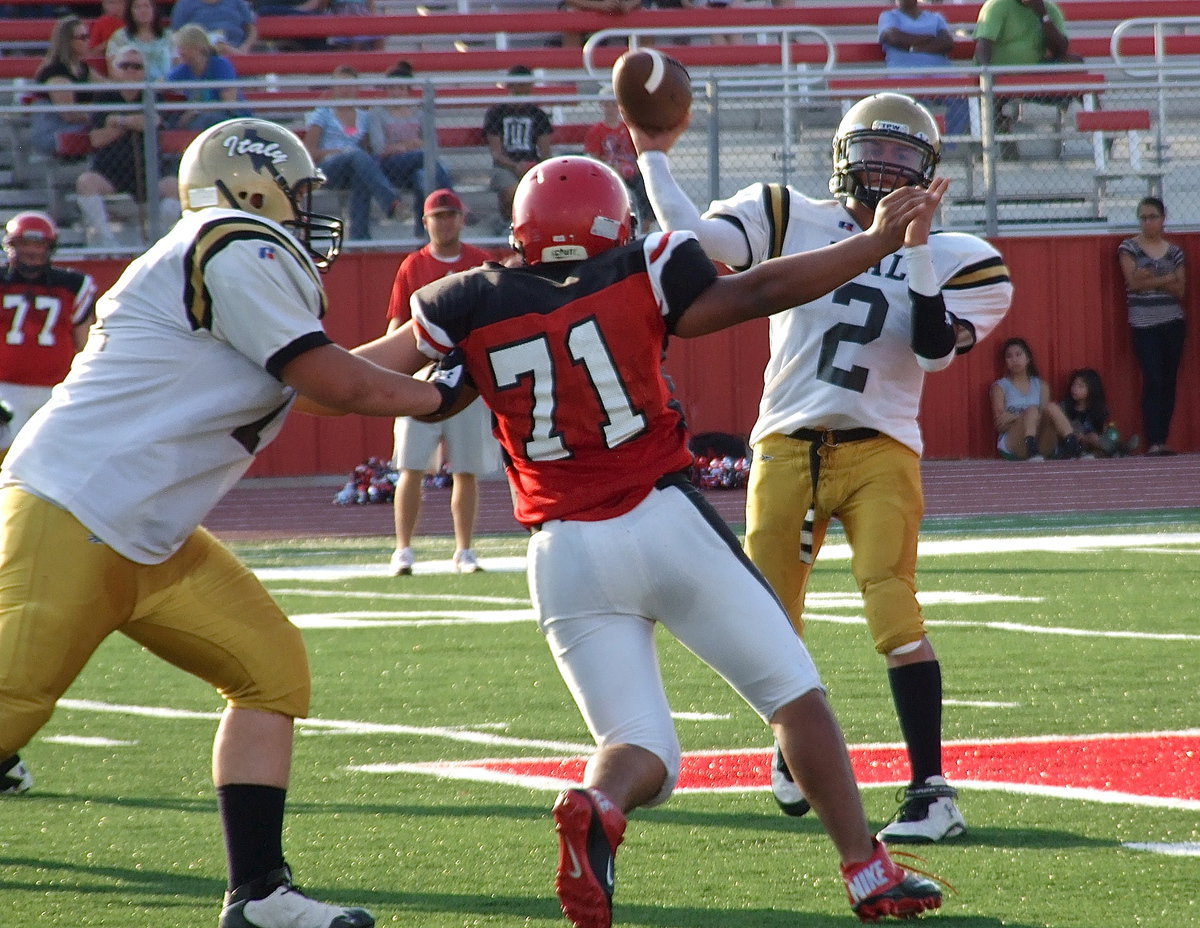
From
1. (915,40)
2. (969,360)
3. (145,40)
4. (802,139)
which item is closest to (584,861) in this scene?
(802,139)

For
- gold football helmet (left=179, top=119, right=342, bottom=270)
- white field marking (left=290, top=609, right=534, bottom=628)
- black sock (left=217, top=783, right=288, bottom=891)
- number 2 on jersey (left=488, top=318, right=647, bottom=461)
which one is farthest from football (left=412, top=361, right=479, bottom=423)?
white field marking (left=290, top=609, right=534, bottom=628)

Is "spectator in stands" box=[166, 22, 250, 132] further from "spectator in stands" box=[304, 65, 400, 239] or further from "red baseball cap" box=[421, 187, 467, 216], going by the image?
"red baseball cap" box=[421, 187, 467, 216]

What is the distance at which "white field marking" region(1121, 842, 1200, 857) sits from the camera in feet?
14.5

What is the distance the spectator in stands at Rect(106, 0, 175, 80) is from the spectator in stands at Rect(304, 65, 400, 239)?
64.7 inches

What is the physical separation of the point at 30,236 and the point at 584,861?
780 cm

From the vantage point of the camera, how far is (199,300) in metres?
3.87

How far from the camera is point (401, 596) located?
32.5 ft

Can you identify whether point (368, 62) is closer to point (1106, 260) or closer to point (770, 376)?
point (1106, 260)

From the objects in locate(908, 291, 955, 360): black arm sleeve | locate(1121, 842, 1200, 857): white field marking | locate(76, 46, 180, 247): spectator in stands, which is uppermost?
locate(76, 46, 180, 247): spectator in stands

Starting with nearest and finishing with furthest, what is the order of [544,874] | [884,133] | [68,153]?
[544,874]
[884,133]
[68,153]

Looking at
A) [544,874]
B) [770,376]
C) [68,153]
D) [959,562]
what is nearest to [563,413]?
[544,874]

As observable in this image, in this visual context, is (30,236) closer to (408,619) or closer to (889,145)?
(408,619)

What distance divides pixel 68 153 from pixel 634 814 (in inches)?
495

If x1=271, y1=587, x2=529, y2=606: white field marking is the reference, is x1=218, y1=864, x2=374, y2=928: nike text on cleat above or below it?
above
